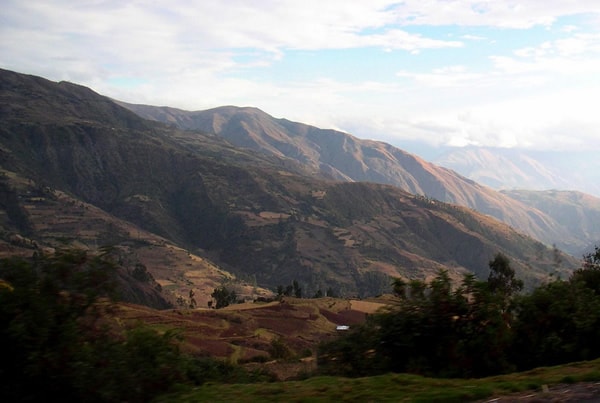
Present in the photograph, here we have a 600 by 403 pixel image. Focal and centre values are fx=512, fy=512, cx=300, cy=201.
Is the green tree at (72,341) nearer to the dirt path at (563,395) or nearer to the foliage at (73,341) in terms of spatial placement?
the foliage at (73,341)

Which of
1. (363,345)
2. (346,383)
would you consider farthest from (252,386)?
(363,345)

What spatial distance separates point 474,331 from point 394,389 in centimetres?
419

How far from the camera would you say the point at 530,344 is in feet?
49.2

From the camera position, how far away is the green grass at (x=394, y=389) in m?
10.7

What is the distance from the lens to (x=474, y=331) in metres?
14.5

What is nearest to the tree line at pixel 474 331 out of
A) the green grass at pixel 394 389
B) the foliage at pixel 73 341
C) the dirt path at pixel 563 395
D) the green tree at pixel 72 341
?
the green grass at pixel 394 389

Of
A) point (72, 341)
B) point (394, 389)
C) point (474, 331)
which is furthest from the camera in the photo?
point (474, 331)

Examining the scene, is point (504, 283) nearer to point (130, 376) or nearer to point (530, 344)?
point (530, 344)

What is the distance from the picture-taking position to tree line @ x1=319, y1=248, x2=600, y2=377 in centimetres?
1427

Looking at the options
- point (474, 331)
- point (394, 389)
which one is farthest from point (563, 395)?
point (474, 331)

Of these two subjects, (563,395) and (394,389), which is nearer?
(563,395)

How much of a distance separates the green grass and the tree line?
5.79 feet

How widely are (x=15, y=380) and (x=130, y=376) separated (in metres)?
2.51

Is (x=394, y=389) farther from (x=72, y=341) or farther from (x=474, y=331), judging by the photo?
(x=72, y=341)
